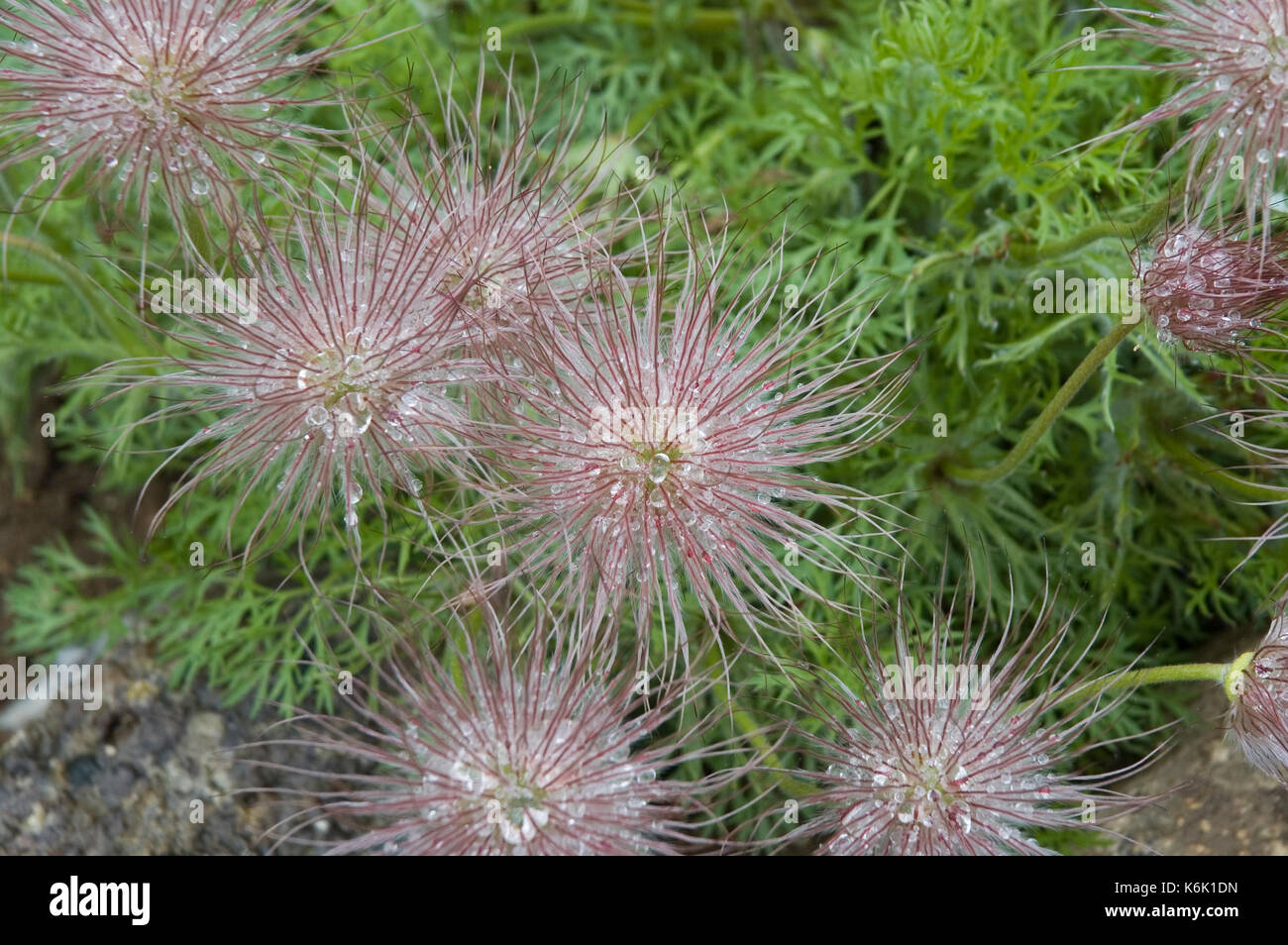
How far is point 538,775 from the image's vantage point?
7.51 feet

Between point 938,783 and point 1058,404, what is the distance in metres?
0.88

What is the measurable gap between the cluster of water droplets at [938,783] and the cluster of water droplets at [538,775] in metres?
0.46

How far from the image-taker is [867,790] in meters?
2.41

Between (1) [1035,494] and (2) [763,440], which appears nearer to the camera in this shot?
(2) [763,440]

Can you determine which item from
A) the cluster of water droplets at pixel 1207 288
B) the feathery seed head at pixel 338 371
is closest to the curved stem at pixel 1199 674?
the cluster of water droplets at pixel 1207 288

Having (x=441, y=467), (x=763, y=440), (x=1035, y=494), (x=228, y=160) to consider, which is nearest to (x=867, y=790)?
(x=763, y=440)

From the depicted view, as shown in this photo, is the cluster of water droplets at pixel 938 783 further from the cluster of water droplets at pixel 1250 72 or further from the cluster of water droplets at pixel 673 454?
the cluster of water droplets at pixel 1250 72

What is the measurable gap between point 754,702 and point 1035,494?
1221 millimetres

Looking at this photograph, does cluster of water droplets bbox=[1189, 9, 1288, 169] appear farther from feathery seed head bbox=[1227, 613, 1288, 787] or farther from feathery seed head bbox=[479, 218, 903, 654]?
feathery seed head bbox=[1227, 613, 1288, 787]

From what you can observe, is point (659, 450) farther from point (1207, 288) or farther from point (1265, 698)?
point (1265, 698)

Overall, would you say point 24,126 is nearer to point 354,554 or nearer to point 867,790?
point 354,554

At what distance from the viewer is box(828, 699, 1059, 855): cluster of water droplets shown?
7.82ft

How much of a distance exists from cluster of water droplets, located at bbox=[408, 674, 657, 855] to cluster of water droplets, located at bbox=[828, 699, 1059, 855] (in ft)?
1.51

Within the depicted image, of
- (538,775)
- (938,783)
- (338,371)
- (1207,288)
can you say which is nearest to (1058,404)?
(1207,288)
